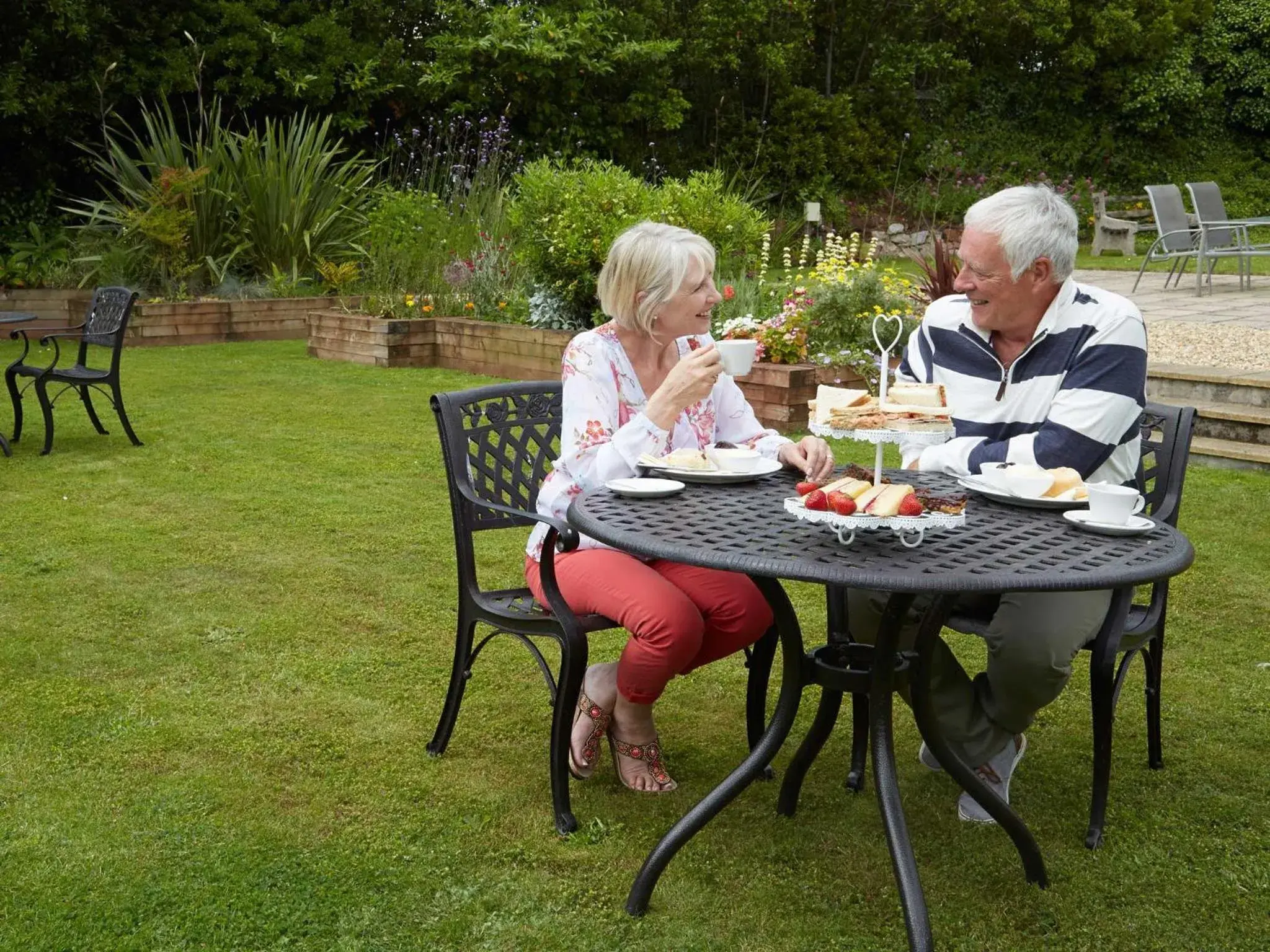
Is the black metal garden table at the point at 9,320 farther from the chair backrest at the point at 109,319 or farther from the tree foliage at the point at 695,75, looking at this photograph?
the tree foliage at the point at 695,75

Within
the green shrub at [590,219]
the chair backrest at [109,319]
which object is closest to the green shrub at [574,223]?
the green shrub at [590,219]

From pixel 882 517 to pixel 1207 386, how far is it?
5583 mm

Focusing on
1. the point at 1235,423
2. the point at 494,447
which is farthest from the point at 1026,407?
the point at 1235,423

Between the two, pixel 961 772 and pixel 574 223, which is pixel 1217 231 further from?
pixel 961 772

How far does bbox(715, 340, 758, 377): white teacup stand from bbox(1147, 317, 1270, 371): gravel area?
538 cm

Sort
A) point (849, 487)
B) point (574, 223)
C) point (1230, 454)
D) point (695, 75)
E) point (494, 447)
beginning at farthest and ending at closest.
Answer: point (695, 75)
point (574, 223)
point (1230, 454)
point (494, 447)
point (849, 487)

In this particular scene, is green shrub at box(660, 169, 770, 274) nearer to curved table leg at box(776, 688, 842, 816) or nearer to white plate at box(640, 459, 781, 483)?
white plate at box(640, 459, 781, 483)

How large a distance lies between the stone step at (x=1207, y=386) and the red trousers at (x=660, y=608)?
467cm

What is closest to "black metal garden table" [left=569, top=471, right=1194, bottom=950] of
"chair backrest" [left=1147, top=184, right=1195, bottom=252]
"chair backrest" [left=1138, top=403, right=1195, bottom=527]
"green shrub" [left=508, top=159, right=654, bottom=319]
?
"chair backrest" [left=1138, top=403, right=1195, bottom=527]

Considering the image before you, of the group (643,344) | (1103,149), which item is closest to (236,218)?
(643,344)

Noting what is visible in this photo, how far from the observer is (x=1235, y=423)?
6.73 metres

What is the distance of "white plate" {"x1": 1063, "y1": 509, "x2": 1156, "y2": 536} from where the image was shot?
2445 mm

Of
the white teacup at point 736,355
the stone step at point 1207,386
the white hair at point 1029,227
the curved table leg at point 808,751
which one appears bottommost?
the curved table leg at point 808,751

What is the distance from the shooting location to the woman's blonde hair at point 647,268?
Result: 9.87 ft
